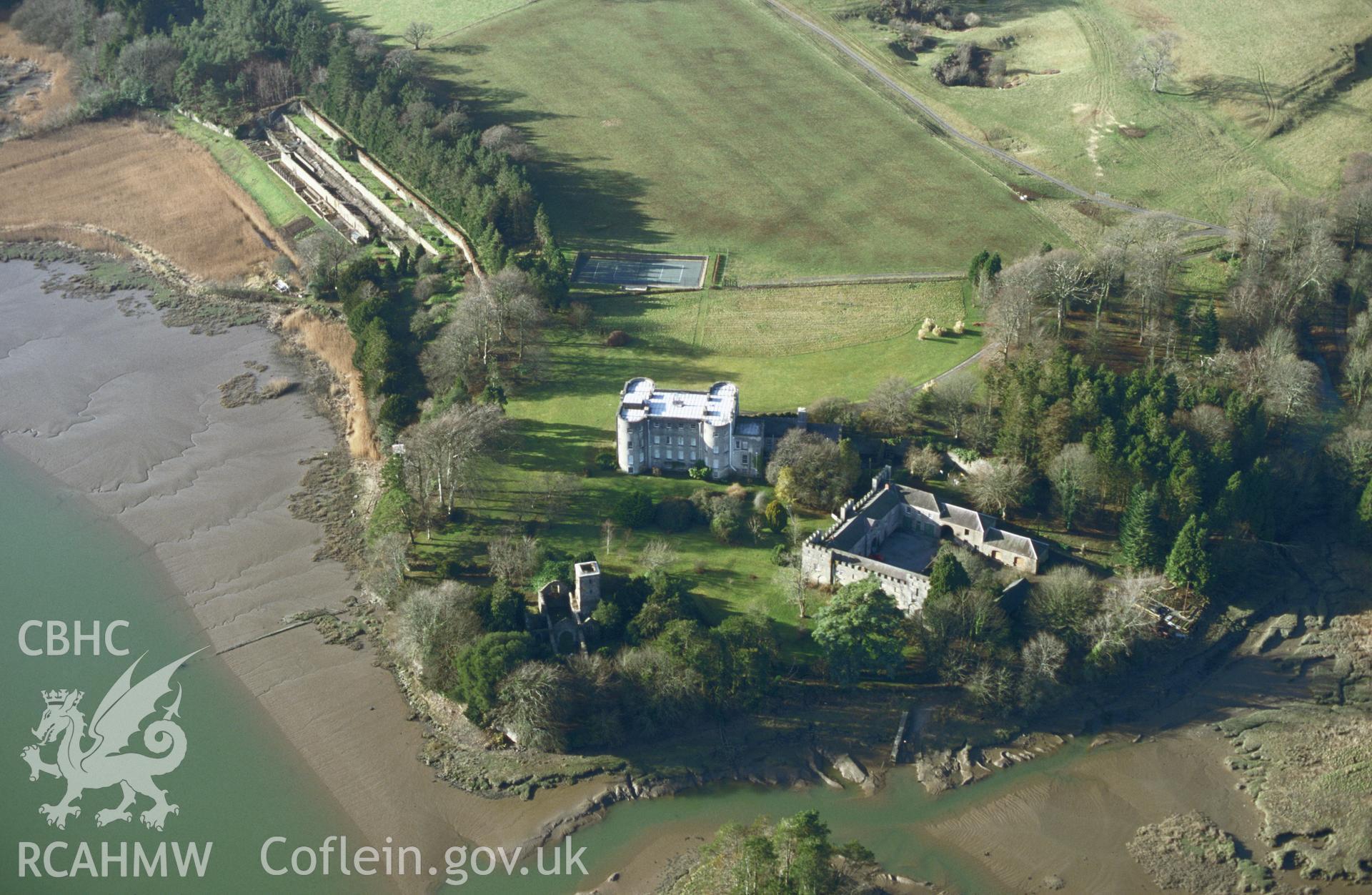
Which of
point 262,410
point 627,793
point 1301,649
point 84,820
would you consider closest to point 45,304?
point 262,410

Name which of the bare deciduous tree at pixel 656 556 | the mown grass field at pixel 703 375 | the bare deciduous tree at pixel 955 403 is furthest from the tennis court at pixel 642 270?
the bare deciduous tree at pixel 656 556

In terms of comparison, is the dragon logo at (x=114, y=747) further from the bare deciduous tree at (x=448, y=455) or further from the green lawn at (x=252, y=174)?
the green lawn at (x=252, y=174)

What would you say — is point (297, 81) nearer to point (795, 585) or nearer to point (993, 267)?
point (993, 267)

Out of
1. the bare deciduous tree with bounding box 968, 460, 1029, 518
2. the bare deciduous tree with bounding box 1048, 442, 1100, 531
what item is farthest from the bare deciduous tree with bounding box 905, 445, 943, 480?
the bare deciduous tree with bounding box 1048, 442, 1100, 531

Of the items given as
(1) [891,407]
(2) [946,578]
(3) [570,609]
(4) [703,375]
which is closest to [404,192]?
(4) [703,375]

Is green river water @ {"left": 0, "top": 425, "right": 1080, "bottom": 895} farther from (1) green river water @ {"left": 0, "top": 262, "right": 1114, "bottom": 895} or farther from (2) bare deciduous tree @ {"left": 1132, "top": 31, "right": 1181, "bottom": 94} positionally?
(2) bare deciduous tree @ {"left": 1132, "top": 31, "right": 1181, "bottom": 94}

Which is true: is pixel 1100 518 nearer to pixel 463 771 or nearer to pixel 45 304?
pixel 463 771

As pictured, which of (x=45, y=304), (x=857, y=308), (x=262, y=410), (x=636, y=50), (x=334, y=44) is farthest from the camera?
(x=636, y=50)
